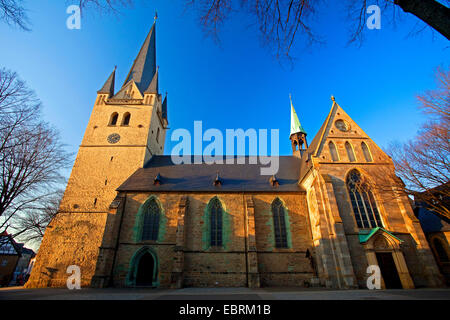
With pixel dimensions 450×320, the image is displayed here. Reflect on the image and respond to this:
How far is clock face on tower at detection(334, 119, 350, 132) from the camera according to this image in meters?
17.4

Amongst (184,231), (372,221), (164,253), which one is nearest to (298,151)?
(372,221)

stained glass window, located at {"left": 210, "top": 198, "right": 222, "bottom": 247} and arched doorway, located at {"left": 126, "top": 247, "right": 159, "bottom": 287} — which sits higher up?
stained glass window, located at {"left": 210, "top": 198, "right": 222, "bottom": 247}

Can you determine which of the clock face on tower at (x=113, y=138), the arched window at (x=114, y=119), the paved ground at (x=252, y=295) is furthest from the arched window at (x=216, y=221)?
the arched window at (x=114, y=119)

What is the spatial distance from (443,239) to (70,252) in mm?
28206

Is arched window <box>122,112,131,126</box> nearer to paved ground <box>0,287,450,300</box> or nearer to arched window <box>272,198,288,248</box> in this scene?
paved ground <box>0,287,450,300</box>

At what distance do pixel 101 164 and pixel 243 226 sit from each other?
586 inches

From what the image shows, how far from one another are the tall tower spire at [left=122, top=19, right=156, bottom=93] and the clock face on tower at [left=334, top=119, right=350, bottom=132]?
22193 millimetres

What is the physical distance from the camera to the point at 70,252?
15.9 m

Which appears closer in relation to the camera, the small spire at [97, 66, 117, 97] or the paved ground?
the paved ground

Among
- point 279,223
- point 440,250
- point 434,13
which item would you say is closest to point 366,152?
point 440,250

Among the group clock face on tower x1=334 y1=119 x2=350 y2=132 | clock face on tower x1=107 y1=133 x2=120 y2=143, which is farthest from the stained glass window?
clock face on tower x1=107 y1=133 x2=120 y2=143

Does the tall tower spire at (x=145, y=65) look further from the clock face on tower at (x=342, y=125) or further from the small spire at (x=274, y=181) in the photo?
the clock face on tower at (x=342, y=125)

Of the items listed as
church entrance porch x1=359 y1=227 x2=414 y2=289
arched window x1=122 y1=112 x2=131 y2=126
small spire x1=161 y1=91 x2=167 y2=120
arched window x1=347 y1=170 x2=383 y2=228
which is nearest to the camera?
church entrance porch x1=359 y1=227 x2=414 y2=289
